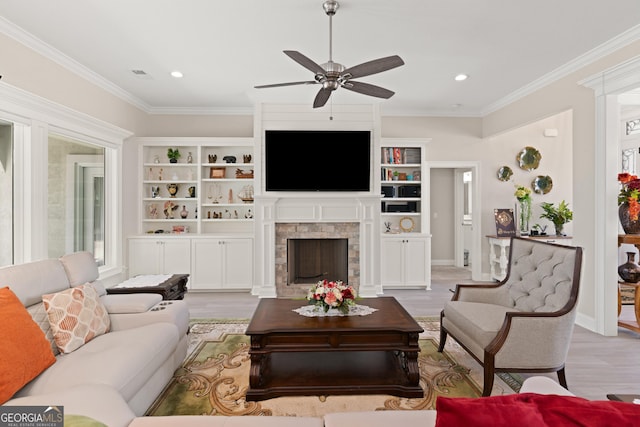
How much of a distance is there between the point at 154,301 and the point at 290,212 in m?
2.60

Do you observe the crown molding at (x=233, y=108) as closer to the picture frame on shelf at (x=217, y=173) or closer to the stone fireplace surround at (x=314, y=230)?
the picture frame on shelf at (x=217, y=173)

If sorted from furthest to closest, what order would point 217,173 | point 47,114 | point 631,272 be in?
1. point 217,173
2. point 631,272
3. point 47,114

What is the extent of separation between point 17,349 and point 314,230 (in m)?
3.82

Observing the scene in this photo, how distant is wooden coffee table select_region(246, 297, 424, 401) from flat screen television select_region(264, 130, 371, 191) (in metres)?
2.76

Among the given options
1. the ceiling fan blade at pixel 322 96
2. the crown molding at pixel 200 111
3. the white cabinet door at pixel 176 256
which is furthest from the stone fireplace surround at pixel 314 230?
the ceiling fan blade at pixel 322 96

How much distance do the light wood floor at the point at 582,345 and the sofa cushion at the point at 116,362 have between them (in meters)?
1.93

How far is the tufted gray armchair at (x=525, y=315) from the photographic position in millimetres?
2326

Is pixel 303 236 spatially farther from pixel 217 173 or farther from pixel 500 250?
pixel 500 250

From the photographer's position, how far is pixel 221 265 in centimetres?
536

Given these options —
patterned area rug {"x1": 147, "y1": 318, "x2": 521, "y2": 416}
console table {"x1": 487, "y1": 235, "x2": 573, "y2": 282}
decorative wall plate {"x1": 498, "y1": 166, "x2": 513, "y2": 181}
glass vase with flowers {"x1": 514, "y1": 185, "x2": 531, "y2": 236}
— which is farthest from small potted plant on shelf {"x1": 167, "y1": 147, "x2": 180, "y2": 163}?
glass vase with flowers {"x1": 514, "y1": 185, "x2": 531, "y2": 236}

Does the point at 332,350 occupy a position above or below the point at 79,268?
below

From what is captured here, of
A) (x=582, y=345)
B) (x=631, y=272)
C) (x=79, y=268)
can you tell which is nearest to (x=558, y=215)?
(x=631, y=272)

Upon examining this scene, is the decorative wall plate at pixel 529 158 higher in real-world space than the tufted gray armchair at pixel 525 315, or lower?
higher

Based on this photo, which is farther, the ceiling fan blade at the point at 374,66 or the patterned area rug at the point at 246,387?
the ceiling fan blade at the point at 374,66
